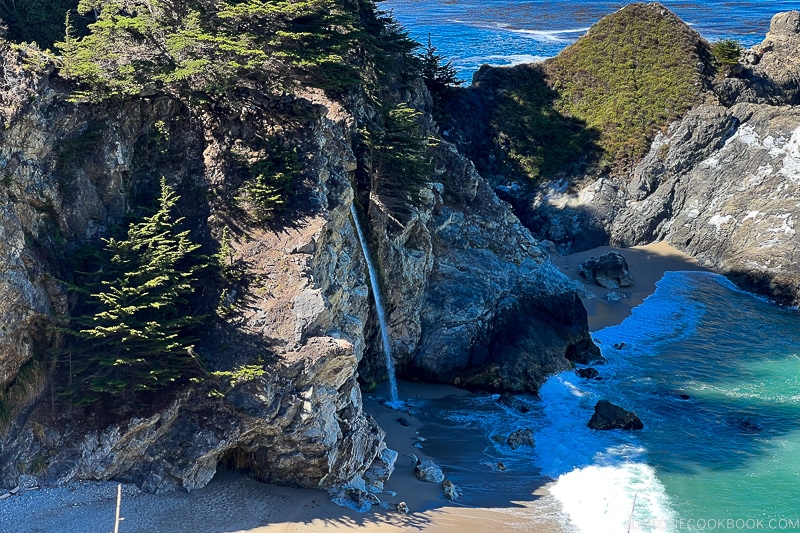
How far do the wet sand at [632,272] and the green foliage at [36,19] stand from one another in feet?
90.9

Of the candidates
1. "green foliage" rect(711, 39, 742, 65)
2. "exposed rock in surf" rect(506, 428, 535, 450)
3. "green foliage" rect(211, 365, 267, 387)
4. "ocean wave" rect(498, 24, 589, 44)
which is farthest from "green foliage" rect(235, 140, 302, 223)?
"ocean wave" rect(498, 24, 589, 44)

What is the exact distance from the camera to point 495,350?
3453 centimetres

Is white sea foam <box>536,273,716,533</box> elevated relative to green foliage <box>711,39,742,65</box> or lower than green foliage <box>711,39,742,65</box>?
lower

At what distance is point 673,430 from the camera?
101 ft

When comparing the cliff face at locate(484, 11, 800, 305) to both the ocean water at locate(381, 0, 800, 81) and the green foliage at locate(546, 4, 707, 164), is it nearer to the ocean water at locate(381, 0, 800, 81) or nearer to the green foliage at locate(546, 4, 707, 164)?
the green foliage at locate(546, 4, 707, 164)

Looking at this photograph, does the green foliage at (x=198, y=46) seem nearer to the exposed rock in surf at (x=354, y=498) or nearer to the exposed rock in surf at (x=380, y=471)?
A: the exposed rock in surf at (x=380, y=471)

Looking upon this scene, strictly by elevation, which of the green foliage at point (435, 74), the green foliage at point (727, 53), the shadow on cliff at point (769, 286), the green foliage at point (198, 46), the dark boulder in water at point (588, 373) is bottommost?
the dark boulder in water at point (588, 373)

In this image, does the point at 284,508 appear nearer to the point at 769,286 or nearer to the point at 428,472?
Answer: the point at 428,472

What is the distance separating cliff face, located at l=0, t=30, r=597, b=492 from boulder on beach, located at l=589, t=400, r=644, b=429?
898cm

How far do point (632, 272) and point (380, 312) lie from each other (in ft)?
68.2

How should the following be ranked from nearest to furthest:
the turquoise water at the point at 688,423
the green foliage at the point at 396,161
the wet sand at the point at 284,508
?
the wet sand at the point at 284,508, the turquoise water at the point at 688,423, the green foliage at the point at 396,161

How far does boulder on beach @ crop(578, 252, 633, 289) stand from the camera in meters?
45.6

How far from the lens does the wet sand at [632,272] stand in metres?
42.7

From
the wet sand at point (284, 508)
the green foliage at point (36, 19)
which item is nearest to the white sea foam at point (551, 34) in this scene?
the green foliage at point (36, 19)
